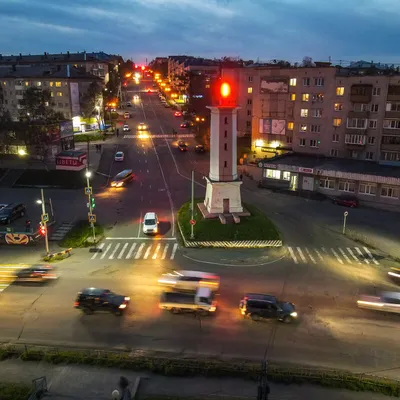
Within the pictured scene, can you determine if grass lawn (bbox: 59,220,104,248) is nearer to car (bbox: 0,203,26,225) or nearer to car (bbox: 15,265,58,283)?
car (bbox: 15,265,58,283)

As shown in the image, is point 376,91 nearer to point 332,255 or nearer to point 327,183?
point 327,183

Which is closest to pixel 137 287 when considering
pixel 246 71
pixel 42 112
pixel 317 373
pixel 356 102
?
pixel 317 373

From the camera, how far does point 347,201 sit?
1998 inches

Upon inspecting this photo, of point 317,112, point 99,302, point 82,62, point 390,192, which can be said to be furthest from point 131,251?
point 82,62

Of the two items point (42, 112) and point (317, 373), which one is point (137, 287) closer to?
point (317, 373)

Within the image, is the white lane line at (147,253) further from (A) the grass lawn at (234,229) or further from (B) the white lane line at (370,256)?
(B) the white lane line at (370,256)

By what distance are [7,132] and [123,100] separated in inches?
3620

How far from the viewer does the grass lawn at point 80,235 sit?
37906 mm

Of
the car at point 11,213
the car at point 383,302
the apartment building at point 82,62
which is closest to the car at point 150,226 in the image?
the car at point 11,213

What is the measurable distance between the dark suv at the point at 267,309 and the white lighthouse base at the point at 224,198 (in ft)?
59.9

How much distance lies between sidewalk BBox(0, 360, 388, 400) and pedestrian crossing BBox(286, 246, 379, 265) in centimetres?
1589

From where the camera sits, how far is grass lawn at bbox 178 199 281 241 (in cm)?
Result: 3809

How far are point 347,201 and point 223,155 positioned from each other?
19079mm

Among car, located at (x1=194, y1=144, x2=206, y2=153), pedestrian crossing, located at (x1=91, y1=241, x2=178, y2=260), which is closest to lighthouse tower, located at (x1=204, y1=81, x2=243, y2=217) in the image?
pedestrian crossing, located at (x1=91, y1=241, x2=178, y2=260)
